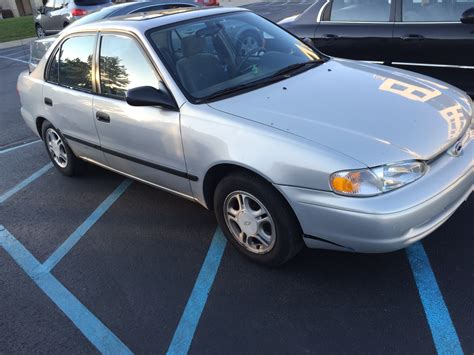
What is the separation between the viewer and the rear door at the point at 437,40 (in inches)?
194

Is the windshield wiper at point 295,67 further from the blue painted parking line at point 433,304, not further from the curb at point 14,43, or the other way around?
the curb at point 14,43

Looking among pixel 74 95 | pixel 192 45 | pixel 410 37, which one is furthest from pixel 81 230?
pixel 410 37

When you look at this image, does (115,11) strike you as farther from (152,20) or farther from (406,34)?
(406,34)

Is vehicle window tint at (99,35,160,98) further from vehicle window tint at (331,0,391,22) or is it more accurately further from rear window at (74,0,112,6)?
rear window at (74,0,112,6)

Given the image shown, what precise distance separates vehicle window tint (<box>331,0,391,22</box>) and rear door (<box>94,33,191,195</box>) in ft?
9.75

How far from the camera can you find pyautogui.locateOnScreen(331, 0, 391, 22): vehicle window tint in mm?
5340

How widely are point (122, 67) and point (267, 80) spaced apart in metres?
1.19

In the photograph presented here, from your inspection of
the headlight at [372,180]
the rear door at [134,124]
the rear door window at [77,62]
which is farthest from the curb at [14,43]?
the headlight at [372,180]

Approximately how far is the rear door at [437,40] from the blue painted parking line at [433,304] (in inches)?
99.8

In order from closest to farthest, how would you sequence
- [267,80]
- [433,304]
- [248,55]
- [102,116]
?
[433,304] → [267,80] → [248,55] → [102,116]

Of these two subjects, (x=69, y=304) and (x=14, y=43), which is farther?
(x=14, y=43)

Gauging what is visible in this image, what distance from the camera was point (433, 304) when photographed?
2781mm

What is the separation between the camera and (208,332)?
277 cm

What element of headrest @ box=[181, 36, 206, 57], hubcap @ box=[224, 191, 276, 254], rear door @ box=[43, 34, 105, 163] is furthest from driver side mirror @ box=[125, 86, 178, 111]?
rear door @ box=[43, 34, 105, 163]
